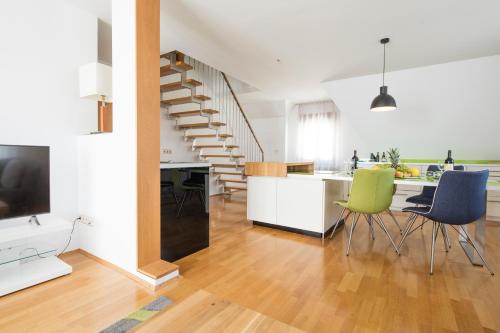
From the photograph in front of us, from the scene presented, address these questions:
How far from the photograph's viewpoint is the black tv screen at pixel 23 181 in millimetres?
1821

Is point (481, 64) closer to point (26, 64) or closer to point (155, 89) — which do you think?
point (155, 89)

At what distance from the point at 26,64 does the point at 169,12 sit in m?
1.41

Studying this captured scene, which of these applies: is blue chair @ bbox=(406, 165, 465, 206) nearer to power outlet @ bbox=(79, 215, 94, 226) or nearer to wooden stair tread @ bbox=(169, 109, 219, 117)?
wooden stair tread @ bbox=(169, 109, 219, 117)

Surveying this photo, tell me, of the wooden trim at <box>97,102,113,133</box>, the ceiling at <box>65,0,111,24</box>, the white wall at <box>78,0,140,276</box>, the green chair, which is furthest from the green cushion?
the ceiling at <box>65,0,111,24</box>

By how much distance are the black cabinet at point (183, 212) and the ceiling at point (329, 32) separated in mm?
1741

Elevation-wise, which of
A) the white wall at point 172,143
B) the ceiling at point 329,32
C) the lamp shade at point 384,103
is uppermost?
the ceiling at point 329,32

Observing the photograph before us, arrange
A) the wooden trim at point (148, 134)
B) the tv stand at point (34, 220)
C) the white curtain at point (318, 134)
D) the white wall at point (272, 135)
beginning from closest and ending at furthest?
the wooden trim at point (148, 134) < the tv stand at point (34, 220) < the white curtain at point (318, 134) < the white wall at point (272, 135)

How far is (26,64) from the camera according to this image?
2.15 meters

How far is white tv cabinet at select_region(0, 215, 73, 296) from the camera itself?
1.75m

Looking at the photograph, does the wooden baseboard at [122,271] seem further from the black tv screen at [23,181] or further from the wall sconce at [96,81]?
the wall sconce at [96,81]

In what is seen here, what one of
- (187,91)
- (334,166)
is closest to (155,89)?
(187,91)

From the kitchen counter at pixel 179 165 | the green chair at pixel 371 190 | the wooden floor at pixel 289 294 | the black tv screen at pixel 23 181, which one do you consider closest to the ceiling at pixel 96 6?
the black tv screen at pixel 23 181

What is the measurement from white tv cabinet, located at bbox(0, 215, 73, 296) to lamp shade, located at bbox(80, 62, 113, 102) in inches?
46.5

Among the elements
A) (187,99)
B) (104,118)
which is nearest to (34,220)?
(104,118)
